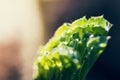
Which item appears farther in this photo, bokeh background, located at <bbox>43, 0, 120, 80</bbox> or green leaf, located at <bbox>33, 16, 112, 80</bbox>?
bokeh background, located at <bbox>43, 0, 120, 80</bbox>

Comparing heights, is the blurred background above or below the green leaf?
above

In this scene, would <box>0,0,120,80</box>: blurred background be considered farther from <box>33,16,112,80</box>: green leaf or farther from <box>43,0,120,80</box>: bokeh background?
<box>33,16,112,80</box>: green leaf

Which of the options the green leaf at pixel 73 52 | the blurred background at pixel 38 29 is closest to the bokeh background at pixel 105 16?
the blurred background at pixel 38 29

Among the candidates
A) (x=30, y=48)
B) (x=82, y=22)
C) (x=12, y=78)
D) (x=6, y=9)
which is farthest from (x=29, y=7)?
(x=82, y=22)

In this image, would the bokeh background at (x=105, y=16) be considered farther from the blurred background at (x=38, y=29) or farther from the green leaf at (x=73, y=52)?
the green leaf at (x=73, y=52)

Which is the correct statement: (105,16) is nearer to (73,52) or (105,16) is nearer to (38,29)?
(38,29)

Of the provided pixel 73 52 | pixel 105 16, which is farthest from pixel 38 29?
pixel 73 52

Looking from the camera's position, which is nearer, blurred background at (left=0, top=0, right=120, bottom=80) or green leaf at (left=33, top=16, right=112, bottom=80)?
green leaf at (left=33, top=16, right=112, bottom=80)

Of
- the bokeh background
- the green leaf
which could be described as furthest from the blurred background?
the green leaf
